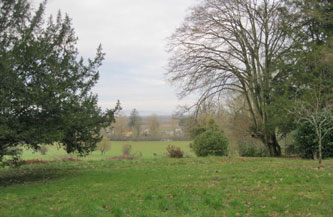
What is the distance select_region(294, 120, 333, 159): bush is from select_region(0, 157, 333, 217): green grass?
5.57 meters

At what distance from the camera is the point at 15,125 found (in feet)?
31.2

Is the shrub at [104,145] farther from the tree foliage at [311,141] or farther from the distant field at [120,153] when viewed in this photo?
the tree foliage at [311,141]

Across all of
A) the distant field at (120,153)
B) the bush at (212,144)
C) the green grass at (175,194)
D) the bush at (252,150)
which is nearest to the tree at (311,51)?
the bush at (212,144)

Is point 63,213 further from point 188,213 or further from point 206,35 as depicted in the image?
point 206,35

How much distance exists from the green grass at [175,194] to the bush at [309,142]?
557 centimetres

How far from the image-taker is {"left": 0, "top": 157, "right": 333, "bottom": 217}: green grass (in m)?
6.28

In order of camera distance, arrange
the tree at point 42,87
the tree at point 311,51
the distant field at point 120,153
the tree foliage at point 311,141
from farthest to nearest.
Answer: the distant field at point 120,153, the tree at point 311,51, the tree foliage at point 311,141, the tree at point 42,87

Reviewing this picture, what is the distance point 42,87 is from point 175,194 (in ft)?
19.9

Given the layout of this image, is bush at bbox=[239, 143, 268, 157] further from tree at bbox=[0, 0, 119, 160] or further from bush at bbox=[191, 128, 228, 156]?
tree at bbox=[0, 0, 119, 160]

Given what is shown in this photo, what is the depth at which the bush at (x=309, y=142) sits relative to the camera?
15.3 m

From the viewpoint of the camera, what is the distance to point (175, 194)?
754 centimetres

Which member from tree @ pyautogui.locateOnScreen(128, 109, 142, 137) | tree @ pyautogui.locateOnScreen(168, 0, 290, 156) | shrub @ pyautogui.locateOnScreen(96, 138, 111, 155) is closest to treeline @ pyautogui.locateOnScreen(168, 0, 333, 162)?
tree @ pyautogui.locateOnScreen(168, 0, 290, 156)

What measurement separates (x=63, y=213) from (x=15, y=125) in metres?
4.57

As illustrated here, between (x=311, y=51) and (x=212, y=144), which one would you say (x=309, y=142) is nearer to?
(x=311, y=51)
